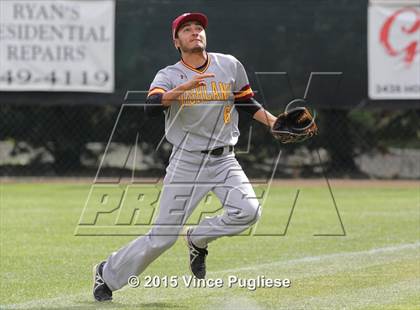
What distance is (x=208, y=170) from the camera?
21.2ft

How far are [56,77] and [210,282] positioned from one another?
804cm

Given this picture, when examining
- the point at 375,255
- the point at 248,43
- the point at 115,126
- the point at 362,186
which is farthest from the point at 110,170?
the point at 375,255

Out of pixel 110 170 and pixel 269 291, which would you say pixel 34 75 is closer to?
pixel 110 170

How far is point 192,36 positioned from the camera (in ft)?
20.9

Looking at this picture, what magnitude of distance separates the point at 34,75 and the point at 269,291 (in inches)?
338

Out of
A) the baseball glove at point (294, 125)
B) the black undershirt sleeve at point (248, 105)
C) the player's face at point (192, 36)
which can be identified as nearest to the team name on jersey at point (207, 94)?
the black undershirt sleeve at point (248, 105)

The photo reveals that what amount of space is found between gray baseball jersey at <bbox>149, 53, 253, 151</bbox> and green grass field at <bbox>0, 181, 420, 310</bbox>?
3.40 ft

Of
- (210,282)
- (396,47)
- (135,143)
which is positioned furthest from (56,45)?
(210,282)

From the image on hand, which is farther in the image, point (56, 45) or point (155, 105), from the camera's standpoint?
point (56, 45)

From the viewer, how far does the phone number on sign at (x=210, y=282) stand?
22.7 ft

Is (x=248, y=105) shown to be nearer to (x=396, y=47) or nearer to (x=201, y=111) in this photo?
(x=201, y=111)

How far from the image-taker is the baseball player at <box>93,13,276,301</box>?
20.8 ft

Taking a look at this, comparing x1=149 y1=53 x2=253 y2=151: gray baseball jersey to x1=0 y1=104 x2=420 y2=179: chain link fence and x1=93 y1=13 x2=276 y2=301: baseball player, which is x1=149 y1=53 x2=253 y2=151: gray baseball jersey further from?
x1=0 y1=104 x2=420 y2=179: chain link fence

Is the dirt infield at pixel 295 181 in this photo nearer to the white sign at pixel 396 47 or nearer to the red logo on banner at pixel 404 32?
the white sign at pixel 396 47
